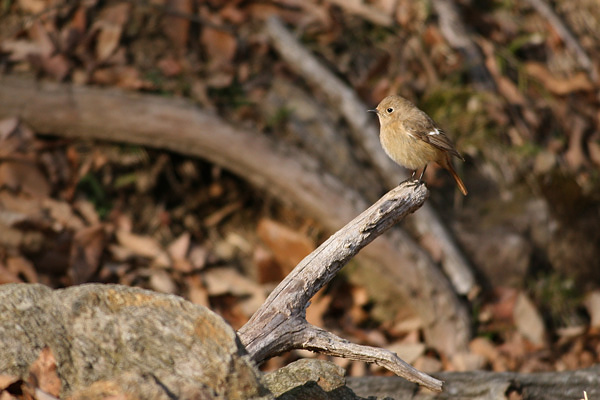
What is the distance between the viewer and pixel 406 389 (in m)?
3.74

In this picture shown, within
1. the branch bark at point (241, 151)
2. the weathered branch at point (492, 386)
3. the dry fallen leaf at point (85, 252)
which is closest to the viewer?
the weathered branch at point (492, 386)

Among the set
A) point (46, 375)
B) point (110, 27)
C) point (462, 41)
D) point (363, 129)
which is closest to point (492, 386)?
point (46, 375)

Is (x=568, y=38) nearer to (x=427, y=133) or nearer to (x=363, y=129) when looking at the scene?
(x=363, y=129)

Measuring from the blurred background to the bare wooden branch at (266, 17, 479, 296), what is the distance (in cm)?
3

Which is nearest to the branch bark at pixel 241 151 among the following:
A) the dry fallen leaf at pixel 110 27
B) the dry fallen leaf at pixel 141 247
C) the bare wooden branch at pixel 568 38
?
the dry fallen leaf at pixel 110 27

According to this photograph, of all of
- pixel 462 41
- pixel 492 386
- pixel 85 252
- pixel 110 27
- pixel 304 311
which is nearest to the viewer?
pixel 304 311

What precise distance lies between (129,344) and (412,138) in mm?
2420

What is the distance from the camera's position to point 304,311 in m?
3.19

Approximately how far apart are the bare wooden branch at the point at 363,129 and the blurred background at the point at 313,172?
0.09 feet

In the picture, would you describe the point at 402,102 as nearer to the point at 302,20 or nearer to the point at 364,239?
the point at 364,239

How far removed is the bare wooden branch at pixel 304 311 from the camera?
299cm

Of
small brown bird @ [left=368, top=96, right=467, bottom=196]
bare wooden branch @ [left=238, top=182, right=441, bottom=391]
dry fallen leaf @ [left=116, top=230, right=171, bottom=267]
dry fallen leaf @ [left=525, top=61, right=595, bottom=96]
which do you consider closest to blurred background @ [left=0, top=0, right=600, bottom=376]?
dry fallen leaf @ [left=116, top=230, right=171, bottom=267]

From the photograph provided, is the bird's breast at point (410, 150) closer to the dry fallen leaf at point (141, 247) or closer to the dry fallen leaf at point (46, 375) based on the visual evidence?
the dry fallen leaf at point (141, 247)

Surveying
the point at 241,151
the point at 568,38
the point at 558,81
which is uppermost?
the point at 568,38
